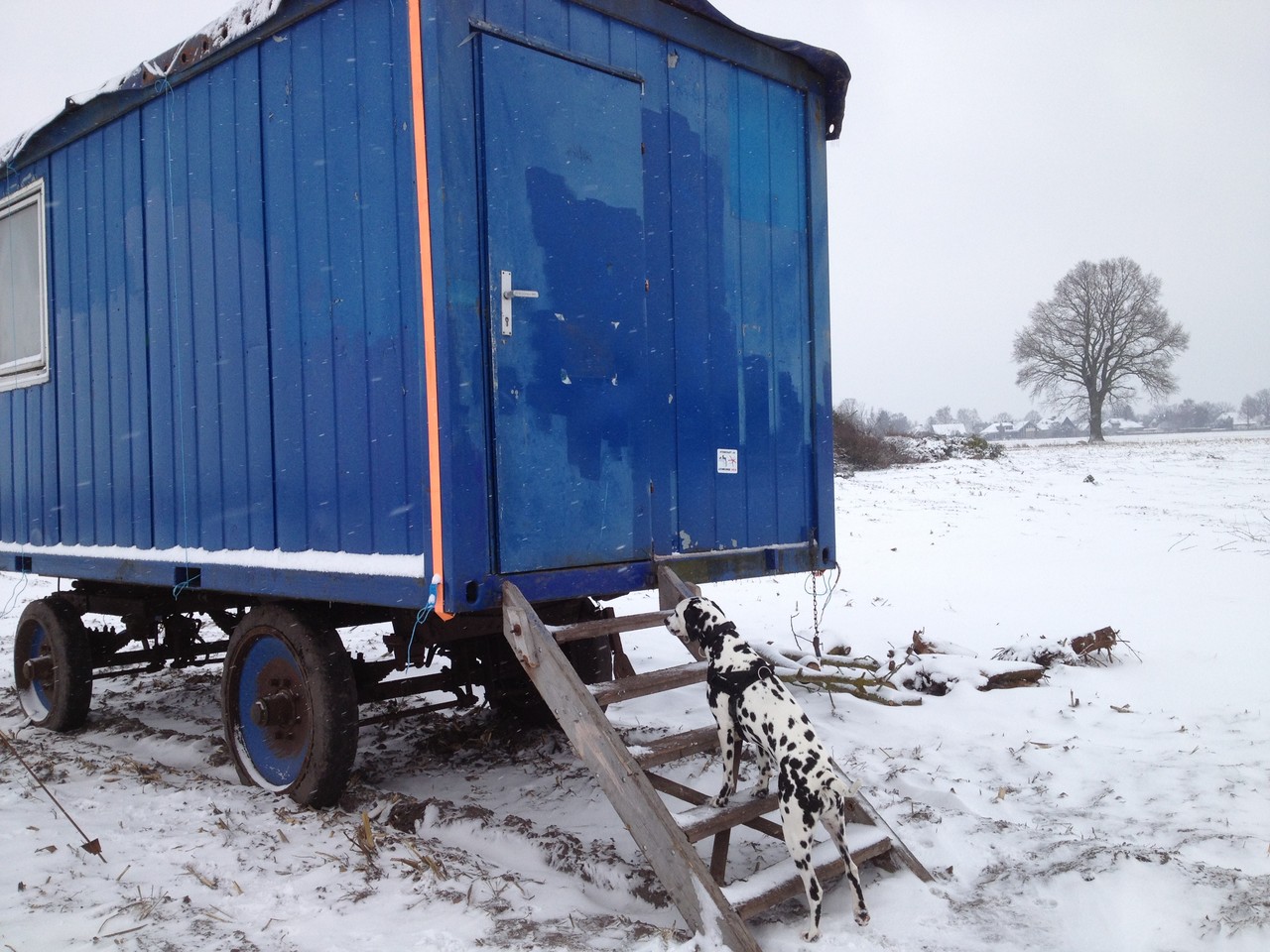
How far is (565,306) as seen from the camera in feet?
12.1

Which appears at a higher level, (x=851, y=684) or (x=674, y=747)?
(x=674, y=747)

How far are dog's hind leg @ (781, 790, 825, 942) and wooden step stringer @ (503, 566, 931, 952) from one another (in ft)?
0.37

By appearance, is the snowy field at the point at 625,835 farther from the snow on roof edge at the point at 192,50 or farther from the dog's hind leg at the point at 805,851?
the snow on roof edge at the point at 192,50

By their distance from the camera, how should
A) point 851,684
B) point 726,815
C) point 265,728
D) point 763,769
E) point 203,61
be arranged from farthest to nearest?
point 851,684, point 203,61, point 265,728, point 763,769, point 726,815

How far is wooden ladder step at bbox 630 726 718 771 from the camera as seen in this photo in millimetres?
3188

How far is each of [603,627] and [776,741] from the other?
82cm

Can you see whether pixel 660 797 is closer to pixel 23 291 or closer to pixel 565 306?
pixel 565 306

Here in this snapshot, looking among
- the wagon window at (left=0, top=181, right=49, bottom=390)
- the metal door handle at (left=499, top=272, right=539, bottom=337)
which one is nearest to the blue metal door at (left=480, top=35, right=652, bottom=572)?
the metal door handle at (left=499, top=272, right=539, bottom=337)

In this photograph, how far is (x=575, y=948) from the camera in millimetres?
2773

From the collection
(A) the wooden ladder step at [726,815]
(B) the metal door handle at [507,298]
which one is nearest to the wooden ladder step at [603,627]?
(A) the wooden ladder step at [726,815]

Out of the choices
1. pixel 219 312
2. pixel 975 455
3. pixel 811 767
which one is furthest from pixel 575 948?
pixel 975 455

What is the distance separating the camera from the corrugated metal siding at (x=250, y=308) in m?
3.59

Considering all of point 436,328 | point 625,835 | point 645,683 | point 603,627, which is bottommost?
point 625,835

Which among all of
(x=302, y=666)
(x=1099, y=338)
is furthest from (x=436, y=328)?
(x=1099, y=338)
